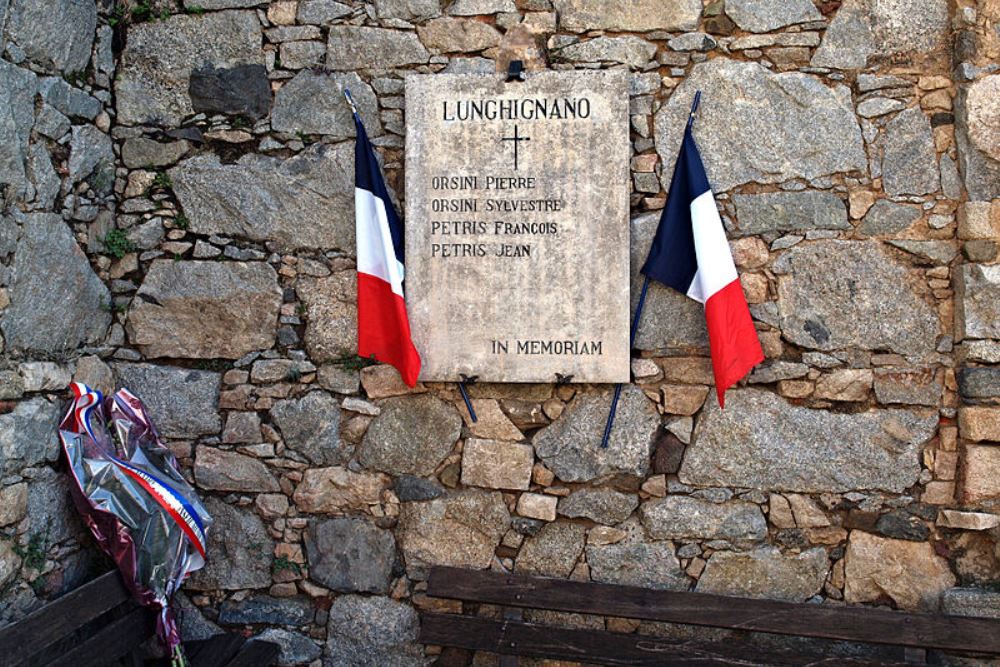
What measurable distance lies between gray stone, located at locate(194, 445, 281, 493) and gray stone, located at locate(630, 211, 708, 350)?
163 centimetres

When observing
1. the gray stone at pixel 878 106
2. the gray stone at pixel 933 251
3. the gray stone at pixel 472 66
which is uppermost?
the gray stone at pixel 472 66

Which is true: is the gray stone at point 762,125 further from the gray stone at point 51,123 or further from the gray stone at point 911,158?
the gray stone at point 51,123

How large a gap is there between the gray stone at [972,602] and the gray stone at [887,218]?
1.37 m

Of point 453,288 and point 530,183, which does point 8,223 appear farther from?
point 530,183

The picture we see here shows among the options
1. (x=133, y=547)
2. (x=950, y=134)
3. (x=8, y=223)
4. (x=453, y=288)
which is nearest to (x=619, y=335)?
(x=453, y=288)

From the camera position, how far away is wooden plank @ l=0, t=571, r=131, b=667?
2766 millimetres

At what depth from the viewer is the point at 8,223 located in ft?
10.3

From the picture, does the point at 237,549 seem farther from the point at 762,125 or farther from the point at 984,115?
the point at 984,115

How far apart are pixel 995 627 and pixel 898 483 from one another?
58 centimetres

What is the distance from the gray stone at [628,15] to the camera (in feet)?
11.7

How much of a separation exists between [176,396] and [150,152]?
1.03 metres

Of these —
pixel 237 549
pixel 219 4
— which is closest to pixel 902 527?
pixel 237 549

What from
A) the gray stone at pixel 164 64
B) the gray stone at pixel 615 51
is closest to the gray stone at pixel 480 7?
the gray stone at pixel 615 51

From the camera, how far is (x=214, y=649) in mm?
3551
